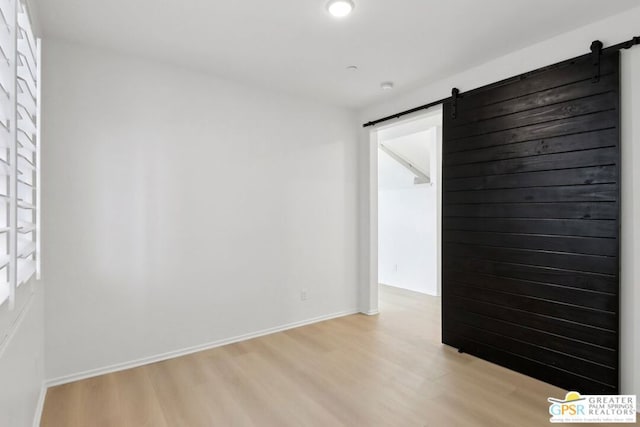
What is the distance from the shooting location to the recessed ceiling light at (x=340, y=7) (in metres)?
2.04

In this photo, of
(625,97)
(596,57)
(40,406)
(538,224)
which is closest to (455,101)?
(596,57)

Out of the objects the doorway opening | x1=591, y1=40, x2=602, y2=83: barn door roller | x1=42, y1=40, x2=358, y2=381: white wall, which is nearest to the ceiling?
x1=591, y1=40, x2=602, y2=83: barn door roller

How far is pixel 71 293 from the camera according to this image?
8.17 ft

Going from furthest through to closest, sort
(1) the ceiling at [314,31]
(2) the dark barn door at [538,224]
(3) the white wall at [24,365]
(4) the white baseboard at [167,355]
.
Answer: (4) the white baseboard at [167,355] → (2) the dark barn door at [538,224] → (1) the ceiling at [314,31] → (3) the white wall at [24,365]

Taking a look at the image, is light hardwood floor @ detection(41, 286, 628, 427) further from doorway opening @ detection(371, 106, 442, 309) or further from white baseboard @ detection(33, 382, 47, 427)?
doorway opening @ detection(371, 106, 442, 309)

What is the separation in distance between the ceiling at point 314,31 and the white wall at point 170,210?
1.12 feet

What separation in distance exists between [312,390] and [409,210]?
375 cm

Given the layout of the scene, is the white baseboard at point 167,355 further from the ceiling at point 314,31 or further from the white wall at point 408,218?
the ceiling at point 314,31

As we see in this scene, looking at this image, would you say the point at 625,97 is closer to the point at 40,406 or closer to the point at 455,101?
the point at 455,101

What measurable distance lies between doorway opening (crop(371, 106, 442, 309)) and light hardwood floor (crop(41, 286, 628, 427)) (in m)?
1.78

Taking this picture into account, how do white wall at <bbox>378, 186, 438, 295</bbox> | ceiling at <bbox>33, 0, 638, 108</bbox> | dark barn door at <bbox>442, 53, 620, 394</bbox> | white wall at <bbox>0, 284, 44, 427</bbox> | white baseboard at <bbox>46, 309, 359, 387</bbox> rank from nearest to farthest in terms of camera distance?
white wall at <bbox>0, 284, 44, 427</bbox>
ceiling at <bbox>33, 0, 638, 108</bbox>
dark barn door at <bbox>442, 53, 620, 394</bbox>
white baseboard at <bbox>46, 309, 359, 387</bbox>
white wall at <bbox>378, 186, 438, 295</bbox>

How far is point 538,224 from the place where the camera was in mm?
2531

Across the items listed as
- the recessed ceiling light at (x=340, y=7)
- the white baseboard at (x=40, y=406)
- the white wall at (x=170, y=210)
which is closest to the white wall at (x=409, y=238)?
the white wall at (x=170, y=210)

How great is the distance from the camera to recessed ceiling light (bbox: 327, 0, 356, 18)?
204cm
